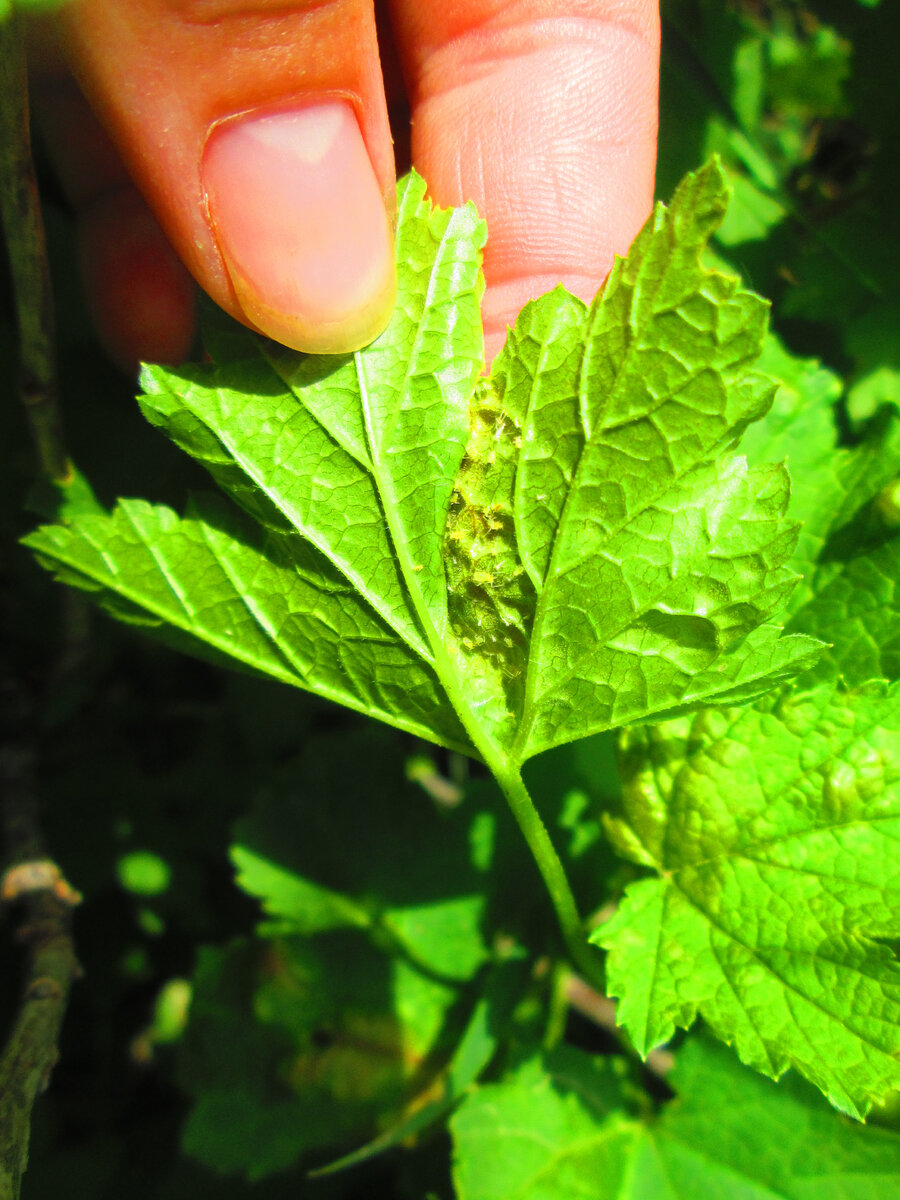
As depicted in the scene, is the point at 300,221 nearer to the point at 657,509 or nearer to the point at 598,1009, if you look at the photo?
the point at 657,509

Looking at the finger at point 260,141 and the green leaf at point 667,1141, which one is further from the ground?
the finger at point 260,141

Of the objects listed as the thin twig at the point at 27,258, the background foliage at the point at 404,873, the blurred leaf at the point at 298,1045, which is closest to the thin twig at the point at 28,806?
the thin twig at the point at 27,258

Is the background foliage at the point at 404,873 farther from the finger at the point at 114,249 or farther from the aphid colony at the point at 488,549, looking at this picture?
the aphid colony at the point at 488,549

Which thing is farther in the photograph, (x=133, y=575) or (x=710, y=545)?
(x=133, y=575)

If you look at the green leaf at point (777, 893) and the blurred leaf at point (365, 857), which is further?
the blurred leaf at point (365, 857)

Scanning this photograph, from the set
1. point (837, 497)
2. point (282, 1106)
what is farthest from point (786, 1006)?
point (282, 1106)

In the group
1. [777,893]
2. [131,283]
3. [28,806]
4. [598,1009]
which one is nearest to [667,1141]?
[598,1009]

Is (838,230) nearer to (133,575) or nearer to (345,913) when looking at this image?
(133,575)
